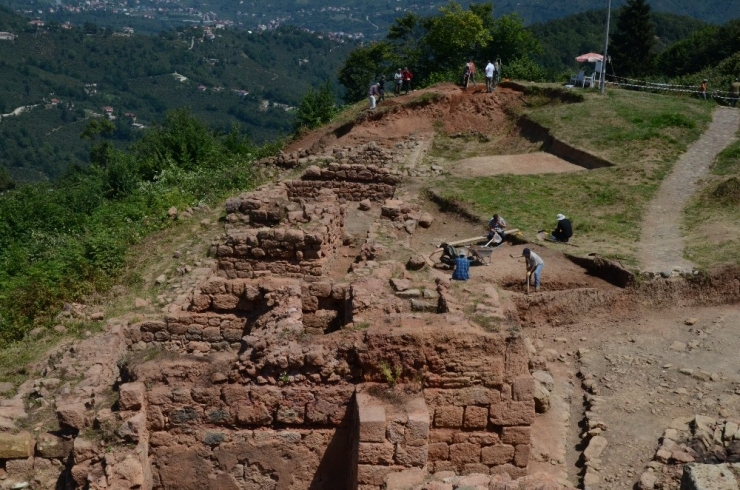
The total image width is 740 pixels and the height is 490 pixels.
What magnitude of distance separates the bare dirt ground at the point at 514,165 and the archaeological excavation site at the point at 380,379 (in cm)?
728

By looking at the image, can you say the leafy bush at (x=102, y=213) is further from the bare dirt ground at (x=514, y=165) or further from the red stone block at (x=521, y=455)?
the red stone block at (x=521, y=455)

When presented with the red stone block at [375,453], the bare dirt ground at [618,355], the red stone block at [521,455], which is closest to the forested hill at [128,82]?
the bare dirt ground at [618,355]

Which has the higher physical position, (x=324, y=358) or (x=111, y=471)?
(x=324, y=358)

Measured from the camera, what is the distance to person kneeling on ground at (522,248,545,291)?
49.5 ft

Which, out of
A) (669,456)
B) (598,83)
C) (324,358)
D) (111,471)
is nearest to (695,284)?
(669,456)

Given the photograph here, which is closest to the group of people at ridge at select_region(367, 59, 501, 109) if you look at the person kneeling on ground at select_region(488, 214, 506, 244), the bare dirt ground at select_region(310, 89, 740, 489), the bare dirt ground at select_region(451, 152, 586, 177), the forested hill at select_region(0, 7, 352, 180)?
the bare dirt ground at select_region(451, 152, 586, 177)

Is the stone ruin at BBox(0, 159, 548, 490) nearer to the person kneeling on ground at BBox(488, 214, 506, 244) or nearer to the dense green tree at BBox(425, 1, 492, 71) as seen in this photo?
the person kneeling on ground at BBox(488, 214, 506, 244)

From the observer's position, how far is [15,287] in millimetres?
16203

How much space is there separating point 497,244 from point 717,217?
5.28 m

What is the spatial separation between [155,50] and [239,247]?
555 feet

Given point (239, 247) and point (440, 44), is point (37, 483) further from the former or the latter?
point (440, 44)

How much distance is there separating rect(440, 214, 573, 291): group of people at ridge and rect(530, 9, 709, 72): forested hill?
6863 cm

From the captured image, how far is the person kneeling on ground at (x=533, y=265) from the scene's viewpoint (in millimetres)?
15078

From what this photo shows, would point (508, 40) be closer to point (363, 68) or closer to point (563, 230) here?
point (363, 68)
